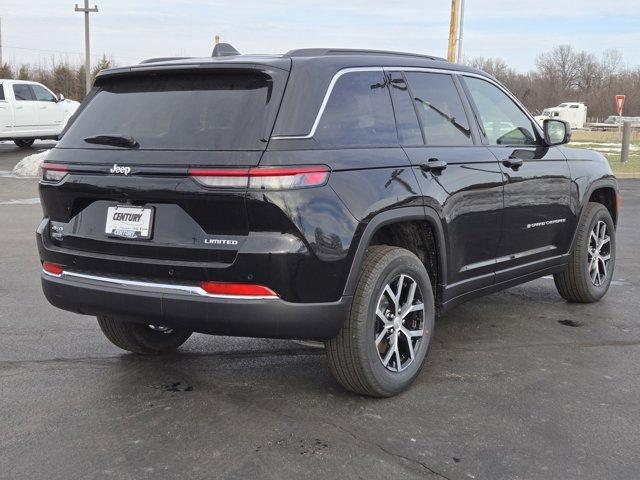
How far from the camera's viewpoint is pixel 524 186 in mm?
5207

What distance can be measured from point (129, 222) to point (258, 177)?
73 cm

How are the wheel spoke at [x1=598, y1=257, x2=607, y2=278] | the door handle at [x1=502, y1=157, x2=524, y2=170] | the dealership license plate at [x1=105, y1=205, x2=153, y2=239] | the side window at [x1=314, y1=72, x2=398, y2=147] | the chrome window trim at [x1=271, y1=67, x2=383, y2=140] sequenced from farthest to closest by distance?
the wheel spoke at [x1=598, y1=257, x2=607, y2=278] < the door handle at [x1=502, y1=157, x2=524, y2=170] < the side window at [x1=314, y1=72, x2=398, y2=147] < the dealership license plate at [x1=105, y1=205, x2=153, y2=239] < the chrome window trim at [x1=271, y1=67, x2=383, y2=140]

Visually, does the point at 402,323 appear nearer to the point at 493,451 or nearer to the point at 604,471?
the point at 493,451

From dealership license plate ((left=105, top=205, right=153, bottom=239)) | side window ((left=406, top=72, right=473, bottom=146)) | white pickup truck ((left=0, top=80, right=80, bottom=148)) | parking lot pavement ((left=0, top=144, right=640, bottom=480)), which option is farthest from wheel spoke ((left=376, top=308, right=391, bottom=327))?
white pickup truck ((left=0, top=80, right=80, bottom=148))

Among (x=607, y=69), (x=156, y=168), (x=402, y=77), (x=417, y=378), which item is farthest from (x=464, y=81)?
(x=607, y=69)

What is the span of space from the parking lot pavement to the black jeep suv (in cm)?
30

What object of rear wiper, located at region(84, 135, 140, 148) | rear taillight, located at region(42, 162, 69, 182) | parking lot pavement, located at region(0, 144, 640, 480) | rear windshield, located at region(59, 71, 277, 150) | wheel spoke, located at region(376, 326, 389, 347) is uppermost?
rear windshield, located at region(59, 71, 277, 150)

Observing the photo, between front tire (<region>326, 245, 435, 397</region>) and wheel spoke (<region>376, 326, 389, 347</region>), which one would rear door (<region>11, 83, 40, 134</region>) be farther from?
wheel spoke (<region>376, 326, 389, 347</region>)

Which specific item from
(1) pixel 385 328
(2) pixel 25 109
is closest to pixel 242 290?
(1) pixel 385 328

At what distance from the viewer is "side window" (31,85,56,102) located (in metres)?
23.8

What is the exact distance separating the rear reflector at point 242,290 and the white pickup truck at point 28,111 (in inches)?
794

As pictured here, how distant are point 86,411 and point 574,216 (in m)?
3.80

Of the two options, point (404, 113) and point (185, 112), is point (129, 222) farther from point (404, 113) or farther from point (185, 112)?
point (404, 113)

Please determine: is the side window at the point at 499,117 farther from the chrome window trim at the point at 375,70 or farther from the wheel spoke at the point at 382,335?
the wheel spoke at the point at 382,335
